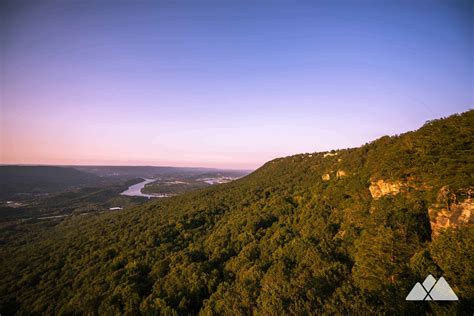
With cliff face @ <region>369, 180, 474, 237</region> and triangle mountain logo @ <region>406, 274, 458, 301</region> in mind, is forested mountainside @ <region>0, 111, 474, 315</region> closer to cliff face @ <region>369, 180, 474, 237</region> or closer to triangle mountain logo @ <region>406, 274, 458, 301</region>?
cliff face @ <region>369, 180, 474, 237</region>

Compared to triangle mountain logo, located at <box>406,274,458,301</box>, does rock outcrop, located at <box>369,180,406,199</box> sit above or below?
above

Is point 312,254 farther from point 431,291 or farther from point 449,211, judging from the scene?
point 449,211

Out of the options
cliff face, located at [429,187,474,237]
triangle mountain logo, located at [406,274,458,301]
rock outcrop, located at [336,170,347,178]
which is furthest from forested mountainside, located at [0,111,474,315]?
rock outcrop, located at [336,170,347,178]

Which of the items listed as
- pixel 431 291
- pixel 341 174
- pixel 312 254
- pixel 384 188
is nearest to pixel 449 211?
pixel 431 291

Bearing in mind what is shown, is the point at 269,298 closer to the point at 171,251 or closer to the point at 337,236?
the point at 337,236

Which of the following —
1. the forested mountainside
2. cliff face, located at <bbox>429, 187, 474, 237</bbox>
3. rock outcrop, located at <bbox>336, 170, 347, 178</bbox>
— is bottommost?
the forested mountainside

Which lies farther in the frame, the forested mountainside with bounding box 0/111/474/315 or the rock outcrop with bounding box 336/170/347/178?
the rock outcrop with bounding box 336/170/347/178
